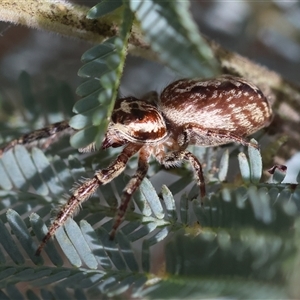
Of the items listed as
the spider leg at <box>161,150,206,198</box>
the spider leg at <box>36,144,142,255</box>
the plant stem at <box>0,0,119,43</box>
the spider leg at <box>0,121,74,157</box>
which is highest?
the plant stem at <box>0,0,119,43</box>

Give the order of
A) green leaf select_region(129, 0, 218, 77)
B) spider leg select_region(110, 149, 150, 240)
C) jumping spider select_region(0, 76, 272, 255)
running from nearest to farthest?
green leaf select_region(129, 0, 218, 77) < spider leg select_region(110, 149, 150, 240) < jumping spider select_region(0, 76, 272, 255)

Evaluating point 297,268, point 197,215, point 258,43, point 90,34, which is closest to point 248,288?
point 297,268

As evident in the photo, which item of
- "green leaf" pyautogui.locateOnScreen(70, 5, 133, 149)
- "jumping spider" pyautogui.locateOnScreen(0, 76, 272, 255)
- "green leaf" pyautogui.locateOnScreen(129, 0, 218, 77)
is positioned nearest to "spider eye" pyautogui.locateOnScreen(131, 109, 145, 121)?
"jumping spider" pyautogui.locateOnScreen(0, 76, 272, 255)

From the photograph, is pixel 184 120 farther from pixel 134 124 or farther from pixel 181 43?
pixel 181 43

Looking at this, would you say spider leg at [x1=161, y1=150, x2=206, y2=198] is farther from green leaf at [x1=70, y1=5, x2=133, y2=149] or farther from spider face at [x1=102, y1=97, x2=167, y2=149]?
green leaf at [x1=70, y1=5, x2=133, y2=149]

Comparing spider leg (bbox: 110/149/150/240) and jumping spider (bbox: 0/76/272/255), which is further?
jumping spider (bbox: 0/76/272/255)

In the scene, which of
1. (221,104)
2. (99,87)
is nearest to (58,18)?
(99,87)

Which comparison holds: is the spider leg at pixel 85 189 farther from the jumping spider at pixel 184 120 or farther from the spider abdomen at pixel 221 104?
the spider abdomen at pixel 221 104

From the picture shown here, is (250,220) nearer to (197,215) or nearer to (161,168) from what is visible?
(197,215)

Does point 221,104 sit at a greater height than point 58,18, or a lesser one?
lesser
